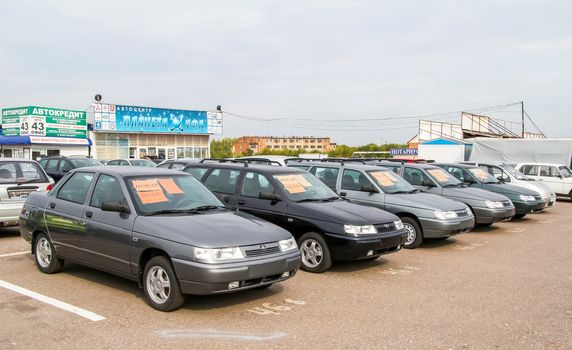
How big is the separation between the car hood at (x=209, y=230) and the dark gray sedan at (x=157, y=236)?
1 cm

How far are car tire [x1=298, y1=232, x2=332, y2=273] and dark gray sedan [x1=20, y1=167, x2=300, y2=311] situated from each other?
1.44m

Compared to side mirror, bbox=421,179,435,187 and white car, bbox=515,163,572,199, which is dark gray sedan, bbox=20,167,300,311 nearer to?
side mirror, bbox=421,179,435,187

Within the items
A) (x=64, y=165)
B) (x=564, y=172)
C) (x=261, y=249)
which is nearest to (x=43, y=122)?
(x=64, y=165)

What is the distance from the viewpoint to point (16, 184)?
973 centimetres

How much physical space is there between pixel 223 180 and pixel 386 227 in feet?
9.53

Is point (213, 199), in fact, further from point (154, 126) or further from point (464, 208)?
point (154, 126)

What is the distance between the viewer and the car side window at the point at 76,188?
21.5ft

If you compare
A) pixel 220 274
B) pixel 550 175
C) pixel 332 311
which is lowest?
pixel 332 311

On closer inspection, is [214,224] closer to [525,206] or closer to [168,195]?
[168,195]

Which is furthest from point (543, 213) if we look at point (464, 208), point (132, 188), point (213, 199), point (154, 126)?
point (154, 126)

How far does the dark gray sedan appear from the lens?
516cm

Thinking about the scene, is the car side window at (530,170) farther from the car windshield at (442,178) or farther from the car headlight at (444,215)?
the car headlight at (444,215)

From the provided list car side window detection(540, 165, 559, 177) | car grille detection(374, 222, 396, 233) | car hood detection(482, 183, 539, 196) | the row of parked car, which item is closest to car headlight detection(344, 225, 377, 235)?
the row of parked car

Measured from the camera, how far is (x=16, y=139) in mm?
33062
